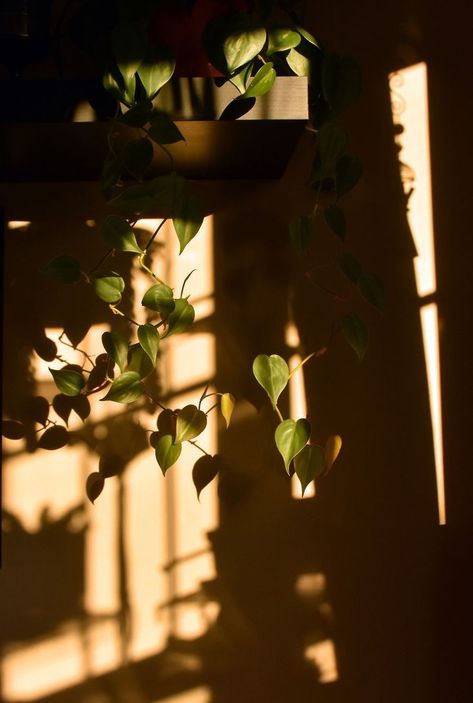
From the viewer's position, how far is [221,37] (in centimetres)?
121

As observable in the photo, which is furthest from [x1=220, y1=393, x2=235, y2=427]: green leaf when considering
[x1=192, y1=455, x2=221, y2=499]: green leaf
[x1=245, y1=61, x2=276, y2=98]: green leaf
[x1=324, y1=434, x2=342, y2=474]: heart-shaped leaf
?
[x1=245, y1=61, x2=276, y2=98]: green leaf

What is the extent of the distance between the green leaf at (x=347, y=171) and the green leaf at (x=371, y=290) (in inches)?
6.3

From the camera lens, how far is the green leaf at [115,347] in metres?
1.36

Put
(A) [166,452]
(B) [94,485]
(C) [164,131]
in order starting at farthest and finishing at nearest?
(B) [94,485] → (A) [166,452] → (C) [164,131]

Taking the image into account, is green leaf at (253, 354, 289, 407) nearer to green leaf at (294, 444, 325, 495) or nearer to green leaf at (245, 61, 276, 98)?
green leaf at (294, 444, 325, 495)

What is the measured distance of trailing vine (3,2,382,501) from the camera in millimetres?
1200

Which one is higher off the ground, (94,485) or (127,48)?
(127,48)

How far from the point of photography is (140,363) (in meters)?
1.39

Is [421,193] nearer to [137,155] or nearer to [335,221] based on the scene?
[335,221]

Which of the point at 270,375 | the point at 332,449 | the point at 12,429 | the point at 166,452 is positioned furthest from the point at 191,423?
the point at 12,429

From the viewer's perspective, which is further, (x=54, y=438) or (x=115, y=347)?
(x=54, y=438)

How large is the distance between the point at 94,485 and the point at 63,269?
0.47 m

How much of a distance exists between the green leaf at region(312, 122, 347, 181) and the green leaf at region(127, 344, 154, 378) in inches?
18.1

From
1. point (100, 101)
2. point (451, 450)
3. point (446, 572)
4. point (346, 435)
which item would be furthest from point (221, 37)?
point (446, 572)
